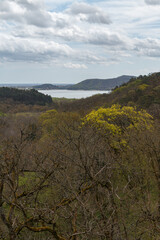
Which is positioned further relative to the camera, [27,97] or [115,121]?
[27,97]

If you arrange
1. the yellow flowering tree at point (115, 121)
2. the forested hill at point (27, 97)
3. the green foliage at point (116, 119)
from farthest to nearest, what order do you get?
Answer: the forested hill at point (27, 97) → the green foliage at point (116, 119) → the yellow flowering tree at point (115, 121)

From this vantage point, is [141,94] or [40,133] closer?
[40,133]

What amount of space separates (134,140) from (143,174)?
92.8 inches

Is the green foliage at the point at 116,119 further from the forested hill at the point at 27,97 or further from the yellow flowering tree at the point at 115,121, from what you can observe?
the forested hill at the point at 27,97

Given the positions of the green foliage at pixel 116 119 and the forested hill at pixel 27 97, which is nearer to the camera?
the green foliage at pixel 116 119

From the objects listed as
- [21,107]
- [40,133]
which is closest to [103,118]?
[40,133]

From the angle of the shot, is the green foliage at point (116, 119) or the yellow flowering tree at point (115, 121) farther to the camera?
the green foliage at point (116, 119)

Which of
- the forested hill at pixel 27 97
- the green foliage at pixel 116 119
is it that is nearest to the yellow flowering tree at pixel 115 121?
the green foliage at pixel 116 119

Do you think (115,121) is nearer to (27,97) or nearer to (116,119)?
(116,119)

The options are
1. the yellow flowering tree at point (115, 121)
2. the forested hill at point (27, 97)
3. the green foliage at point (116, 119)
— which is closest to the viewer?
the yellow flowering tree at point (115, 121)

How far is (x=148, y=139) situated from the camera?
14109 millimetres

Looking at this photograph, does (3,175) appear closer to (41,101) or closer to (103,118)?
(103,118)

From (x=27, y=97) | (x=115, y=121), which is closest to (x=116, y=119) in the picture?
(x=115, y=121)

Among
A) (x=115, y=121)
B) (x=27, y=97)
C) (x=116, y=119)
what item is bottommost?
(x=115, y=121)
